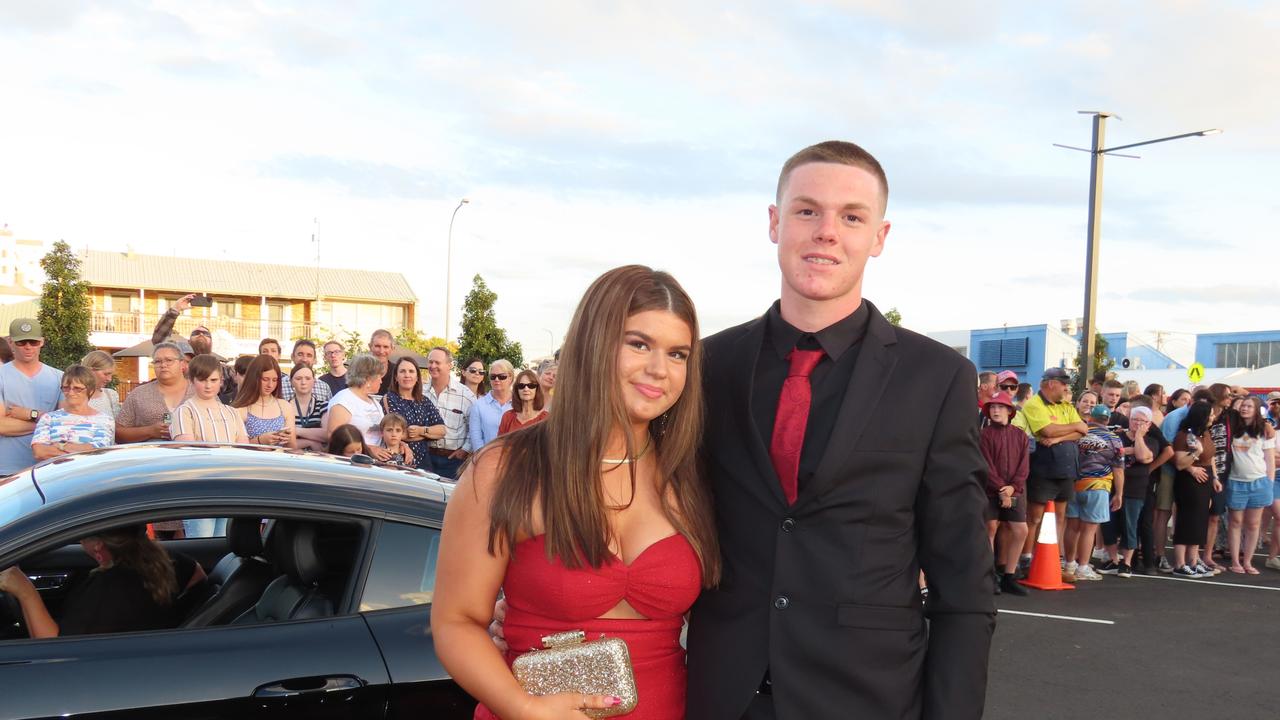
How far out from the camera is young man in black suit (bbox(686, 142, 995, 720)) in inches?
79.3

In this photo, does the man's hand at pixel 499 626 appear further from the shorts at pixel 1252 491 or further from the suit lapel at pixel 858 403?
the shorts at pixel 1252 491

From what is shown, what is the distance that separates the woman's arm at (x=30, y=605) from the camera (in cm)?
291

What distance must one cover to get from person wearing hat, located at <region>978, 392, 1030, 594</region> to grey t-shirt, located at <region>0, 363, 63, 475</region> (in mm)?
7482

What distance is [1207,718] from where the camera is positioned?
18.3 ft

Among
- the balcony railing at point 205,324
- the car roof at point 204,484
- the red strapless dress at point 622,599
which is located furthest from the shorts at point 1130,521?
the balcony railing at point 205,324

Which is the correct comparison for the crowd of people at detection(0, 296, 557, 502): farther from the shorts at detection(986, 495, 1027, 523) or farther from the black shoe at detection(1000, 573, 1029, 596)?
the black shoe at detection(1000, 573, 1029, 596)

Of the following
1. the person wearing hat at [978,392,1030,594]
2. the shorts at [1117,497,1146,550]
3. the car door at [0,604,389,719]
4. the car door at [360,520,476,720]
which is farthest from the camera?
the shorts at [1117,497,1146,550]

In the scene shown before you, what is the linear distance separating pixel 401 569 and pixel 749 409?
54.2 inches

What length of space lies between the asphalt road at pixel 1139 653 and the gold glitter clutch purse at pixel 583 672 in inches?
163

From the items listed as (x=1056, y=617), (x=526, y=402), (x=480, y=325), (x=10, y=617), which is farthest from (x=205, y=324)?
(x=10, y=617)

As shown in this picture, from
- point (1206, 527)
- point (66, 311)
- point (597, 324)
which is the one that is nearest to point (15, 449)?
point (597, 324)

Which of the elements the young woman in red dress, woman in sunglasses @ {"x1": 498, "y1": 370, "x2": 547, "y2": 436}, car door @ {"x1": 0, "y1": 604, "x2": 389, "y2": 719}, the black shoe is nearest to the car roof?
car door @ {"x1": 0, "y1": 604, "x2": 389, "y2": 719}

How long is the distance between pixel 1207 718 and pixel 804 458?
4950mm

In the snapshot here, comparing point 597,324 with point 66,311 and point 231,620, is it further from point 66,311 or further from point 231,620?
point 66,311
